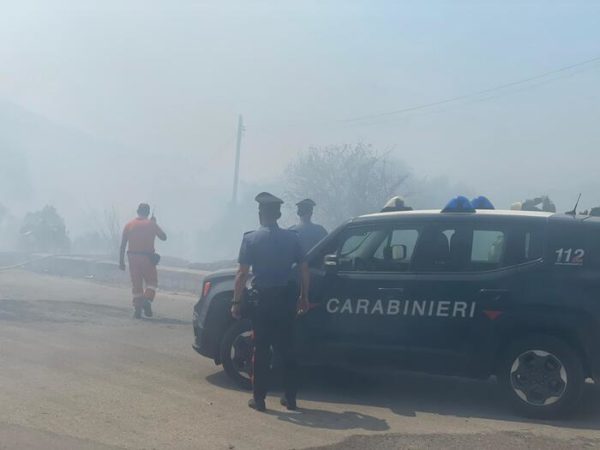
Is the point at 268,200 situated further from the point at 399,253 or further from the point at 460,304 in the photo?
the point at 460,304

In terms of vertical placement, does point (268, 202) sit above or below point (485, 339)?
above

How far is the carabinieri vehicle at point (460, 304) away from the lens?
21.6ft

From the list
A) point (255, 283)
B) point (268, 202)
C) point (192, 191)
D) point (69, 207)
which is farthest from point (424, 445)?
point (69, 207)

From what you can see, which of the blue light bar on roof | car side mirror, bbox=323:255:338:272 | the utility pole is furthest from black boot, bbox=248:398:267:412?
the utility pole

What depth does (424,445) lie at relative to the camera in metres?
5.79

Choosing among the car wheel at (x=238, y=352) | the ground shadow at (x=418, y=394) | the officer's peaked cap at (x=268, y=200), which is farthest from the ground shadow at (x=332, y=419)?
the officer's peaked cap at (x=268, y=200)

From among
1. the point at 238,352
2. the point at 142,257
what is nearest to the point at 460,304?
the point at 238,352

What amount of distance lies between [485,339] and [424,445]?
1386 millimetres

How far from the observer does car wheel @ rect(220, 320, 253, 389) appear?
7.47 meters

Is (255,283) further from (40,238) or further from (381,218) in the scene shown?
(40,238)

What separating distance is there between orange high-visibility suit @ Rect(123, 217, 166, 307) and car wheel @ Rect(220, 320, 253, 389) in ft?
17.0

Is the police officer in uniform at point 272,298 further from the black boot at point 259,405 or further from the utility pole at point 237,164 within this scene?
the utility pole at point 237,164

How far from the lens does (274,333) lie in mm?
6816

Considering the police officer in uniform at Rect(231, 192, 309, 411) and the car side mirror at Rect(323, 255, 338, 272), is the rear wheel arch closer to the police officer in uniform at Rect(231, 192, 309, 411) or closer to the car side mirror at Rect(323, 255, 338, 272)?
the car side mirror at Rect(323, 255, 338, 272)
